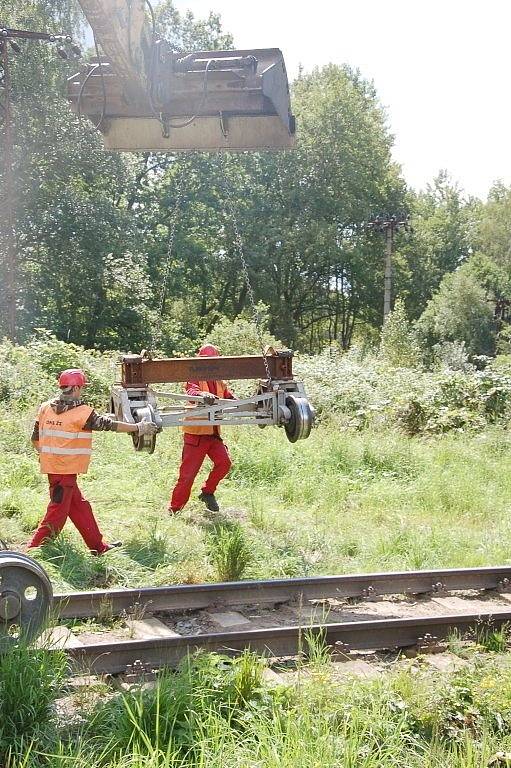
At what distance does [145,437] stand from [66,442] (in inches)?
38.6

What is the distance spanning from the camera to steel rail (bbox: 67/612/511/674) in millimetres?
5289

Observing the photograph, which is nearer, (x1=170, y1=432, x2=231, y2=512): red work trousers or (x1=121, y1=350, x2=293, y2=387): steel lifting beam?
(x1=121, y1=350, x2=293, y2=387): steel lifting beam

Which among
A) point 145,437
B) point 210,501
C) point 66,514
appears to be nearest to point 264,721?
point 145,437

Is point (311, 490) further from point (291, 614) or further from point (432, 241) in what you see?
point (432, 241)

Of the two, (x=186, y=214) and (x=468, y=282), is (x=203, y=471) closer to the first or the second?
(x=186, y=214)

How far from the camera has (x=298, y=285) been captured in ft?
177

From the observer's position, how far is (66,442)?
25.8ft

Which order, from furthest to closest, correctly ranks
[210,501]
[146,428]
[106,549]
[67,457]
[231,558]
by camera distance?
[210,501] → [106,549] → [67,457] → [231,558] → [146,428]

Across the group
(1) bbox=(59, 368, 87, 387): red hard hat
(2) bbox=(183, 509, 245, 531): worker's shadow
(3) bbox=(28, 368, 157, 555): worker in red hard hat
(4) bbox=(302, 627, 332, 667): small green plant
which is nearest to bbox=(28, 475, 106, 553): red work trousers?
(3) bbox=(28, 368, 157, 555): worker in red hard hat

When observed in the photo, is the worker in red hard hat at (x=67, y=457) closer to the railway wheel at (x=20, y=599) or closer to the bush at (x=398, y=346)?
the railway wheel at (x=20, y=599)

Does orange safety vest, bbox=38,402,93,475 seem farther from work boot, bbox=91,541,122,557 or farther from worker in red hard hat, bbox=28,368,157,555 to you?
work boot, bbox=91,541,122,557

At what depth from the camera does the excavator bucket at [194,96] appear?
7.30m

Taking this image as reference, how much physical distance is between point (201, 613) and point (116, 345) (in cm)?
3095

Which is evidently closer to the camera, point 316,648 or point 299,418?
point 316,648
